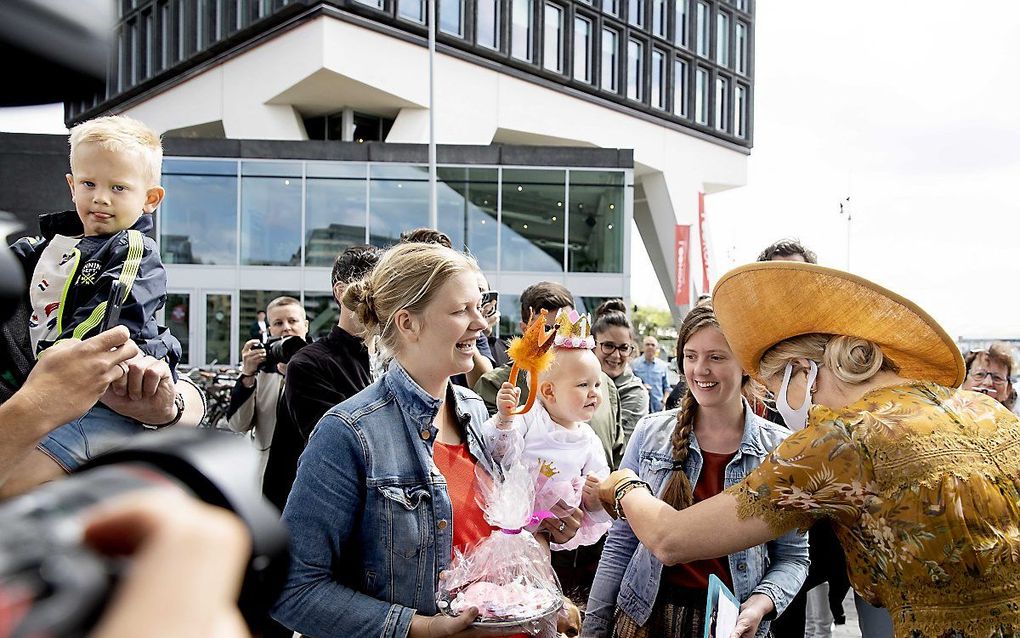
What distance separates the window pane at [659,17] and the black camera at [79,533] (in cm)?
3673

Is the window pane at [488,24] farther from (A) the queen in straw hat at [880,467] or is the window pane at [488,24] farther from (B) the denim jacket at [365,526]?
(B) the denim jacket at [365,526]

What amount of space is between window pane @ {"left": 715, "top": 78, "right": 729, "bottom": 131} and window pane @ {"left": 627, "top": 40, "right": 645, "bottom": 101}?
518cm

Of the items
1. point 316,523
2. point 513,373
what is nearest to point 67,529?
point 316,523

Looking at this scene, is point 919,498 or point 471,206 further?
point 471,206

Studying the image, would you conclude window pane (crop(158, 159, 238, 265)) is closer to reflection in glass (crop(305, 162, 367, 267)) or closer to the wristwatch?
Answer: reflection in glass (crop(305, 162, 367, 267))

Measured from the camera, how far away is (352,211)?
21.0m

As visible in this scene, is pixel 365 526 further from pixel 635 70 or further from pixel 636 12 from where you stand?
pixel 636 12

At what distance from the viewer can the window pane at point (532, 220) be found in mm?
21453

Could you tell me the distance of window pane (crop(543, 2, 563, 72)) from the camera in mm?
29828

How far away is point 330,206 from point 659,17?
20934mm

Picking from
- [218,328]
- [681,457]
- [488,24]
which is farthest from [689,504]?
[488,24]

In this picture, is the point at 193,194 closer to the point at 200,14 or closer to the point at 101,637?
the point at 200,14

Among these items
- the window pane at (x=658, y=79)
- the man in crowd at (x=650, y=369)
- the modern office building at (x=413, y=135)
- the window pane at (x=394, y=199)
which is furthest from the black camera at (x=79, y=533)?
the window pane at (x=658, y=79)

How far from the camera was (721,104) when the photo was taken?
122 feet
